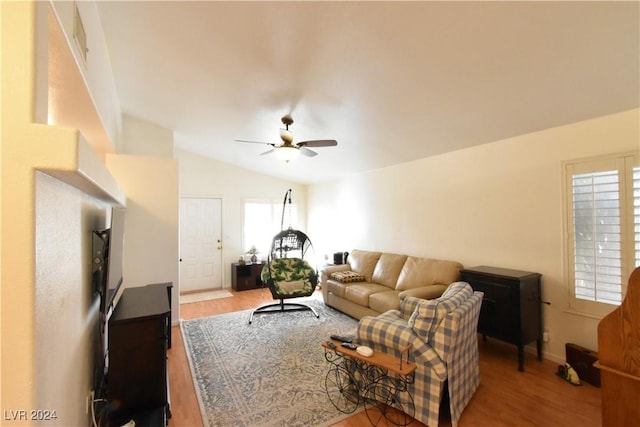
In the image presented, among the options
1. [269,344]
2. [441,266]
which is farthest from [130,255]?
[441,266]

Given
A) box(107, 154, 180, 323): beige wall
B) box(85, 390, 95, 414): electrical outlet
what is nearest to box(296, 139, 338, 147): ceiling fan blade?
box(107, 154, 180, 323): beige wall

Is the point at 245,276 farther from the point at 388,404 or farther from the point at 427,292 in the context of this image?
the point at 388,404

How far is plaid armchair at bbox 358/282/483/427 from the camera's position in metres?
1.97

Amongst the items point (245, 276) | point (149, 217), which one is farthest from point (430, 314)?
point (245, 276)

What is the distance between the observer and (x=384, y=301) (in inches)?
145

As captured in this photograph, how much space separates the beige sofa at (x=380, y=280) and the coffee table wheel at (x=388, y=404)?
1.10 metres

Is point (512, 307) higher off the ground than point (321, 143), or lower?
lower

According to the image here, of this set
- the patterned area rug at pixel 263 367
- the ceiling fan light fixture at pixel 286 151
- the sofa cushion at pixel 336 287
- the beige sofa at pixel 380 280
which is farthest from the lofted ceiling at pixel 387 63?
the patterned area rug at pixel 263 367

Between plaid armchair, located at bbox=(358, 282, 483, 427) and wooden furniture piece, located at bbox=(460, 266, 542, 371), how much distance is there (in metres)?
0.86

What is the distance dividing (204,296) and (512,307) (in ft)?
17.0

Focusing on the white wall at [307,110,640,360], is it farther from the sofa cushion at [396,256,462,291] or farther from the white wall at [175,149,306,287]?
the white wall at [175,149,306,287]

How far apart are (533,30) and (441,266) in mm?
2690

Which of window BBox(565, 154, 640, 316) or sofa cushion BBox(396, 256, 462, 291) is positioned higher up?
window BBox(565, 154, 640, 316)

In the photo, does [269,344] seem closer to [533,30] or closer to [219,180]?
[533,30]
